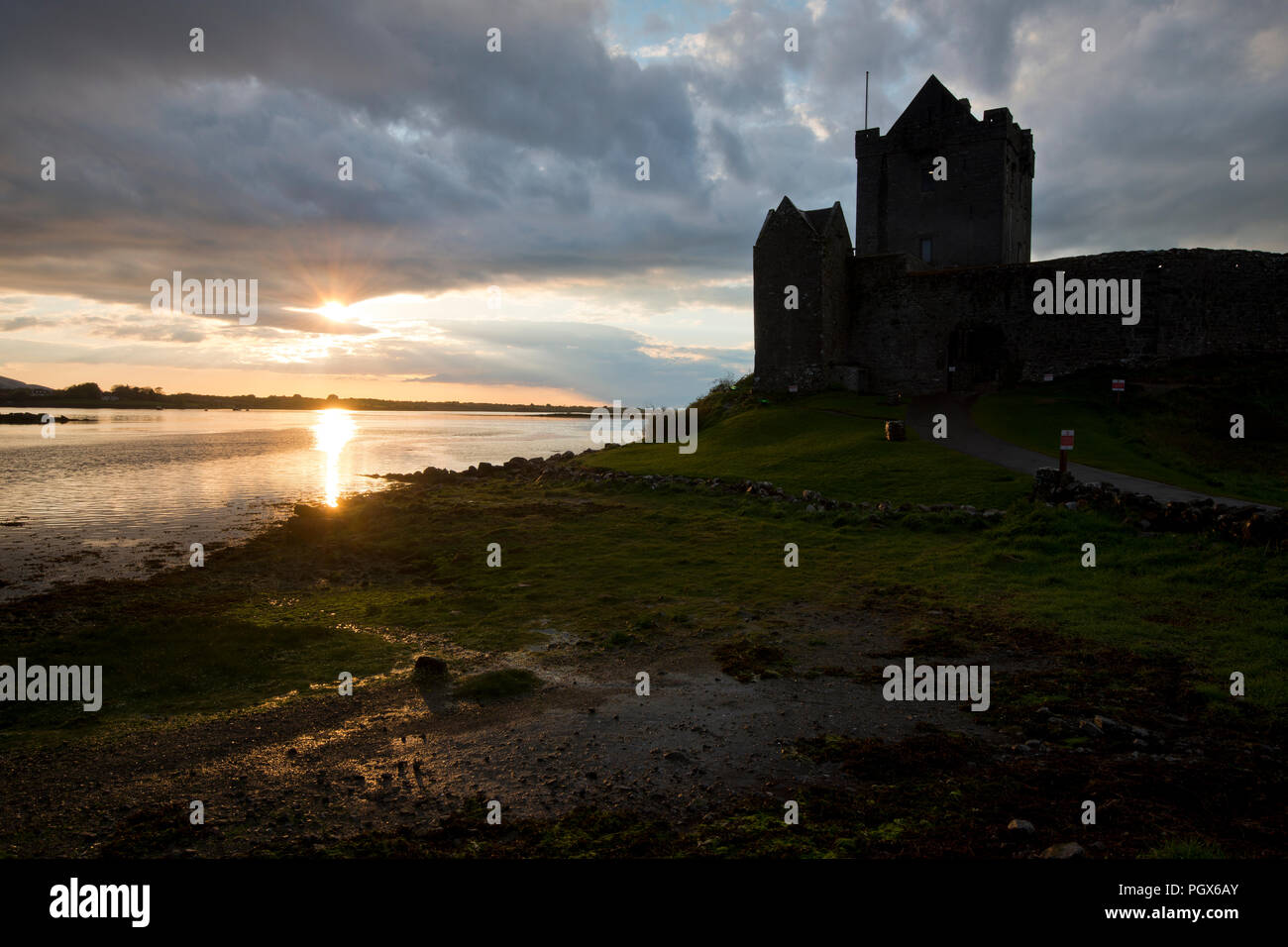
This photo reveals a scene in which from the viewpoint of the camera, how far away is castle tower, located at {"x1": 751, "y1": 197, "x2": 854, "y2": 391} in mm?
38469

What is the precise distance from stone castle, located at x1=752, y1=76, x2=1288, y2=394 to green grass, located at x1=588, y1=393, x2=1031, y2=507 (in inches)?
168

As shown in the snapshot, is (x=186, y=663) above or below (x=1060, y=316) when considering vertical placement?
below

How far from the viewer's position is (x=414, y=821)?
19.6 ft

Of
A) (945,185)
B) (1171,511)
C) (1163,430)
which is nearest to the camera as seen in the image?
(1171,511)

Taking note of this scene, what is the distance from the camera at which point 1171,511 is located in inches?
599

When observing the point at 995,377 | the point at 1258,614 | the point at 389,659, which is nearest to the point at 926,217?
the point at 995,377

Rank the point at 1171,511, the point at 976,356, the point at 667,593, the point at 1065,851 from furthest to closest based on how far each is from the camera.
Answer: the point at 976,356 → the point at 1171,511 → the point at 667,593 → the point at 1065,851

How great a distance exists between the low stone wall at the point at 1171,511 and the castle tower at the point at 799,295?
21.2 m

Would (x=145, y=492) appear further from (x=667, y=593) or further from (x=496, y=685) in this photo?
(x=496, y=685)

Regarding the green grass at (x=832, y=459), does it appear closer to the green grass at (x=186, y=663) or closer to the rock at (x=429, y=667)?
the rock at (x=429, y=667)

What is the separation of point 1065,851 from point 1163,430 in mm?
29117

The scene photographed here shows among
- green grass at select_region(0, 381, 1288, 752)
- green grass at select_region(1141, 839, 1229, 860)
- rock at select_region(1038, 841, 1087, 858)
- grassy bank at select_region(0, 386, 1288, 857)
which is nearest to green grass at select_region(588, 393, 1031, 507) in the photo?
green grass at select_region(0, 381, 1288, 752)

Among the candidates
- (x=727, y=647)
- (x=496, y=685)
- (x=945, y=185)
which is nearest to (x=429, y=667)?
(x=496, y=685)

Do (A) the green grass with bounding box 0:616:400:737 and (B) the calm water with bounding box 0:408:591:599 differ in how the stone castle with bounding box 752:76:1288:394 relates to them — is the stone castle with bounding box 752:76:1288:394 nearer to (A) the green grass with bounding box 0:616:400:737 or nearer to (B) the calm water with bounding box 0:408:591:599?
(B) the calm water with bounding box 0:408:591:599
